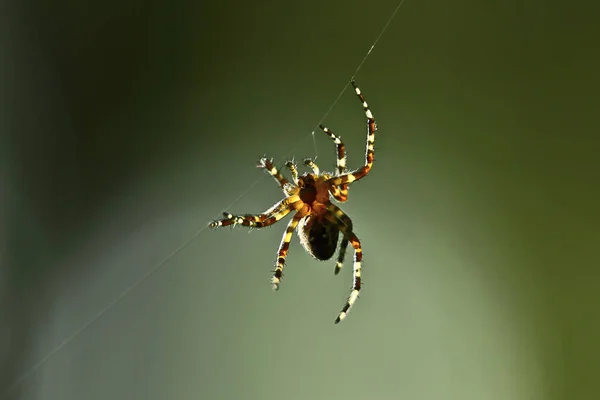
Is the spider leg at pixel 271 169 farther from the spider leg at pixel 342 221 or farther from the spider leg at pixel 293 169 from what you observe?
the spider leg at pixel 342 221

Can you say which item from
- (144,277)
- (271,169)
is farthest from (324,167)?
(144,277)

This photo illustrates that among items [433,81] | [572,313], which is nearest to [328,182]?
[433,81]

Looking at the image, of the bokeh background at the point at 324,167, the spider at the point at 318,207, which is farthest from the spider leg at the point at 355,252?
the bokeh background at the point at 324,167

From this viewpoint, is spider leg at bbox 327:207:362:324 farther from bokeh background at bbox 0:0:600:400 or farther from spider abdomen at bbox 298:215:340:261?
bokeh background at bbox 0:0:600:400

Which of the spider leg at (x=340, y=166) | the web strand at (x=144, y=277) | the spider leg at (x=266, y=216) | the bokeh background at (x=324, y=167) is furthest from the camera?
the bokeh background at (x=324, y=167)

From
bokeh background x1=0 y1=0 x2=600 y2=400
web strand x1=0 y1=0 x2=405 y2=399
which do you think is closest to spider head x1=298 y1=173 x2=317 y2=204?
web strand x1=0 y1=0 x2=405 y2=399

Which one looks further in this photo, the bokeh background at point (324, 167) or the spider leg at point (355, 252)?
the bokeh background at point (324, 167)
